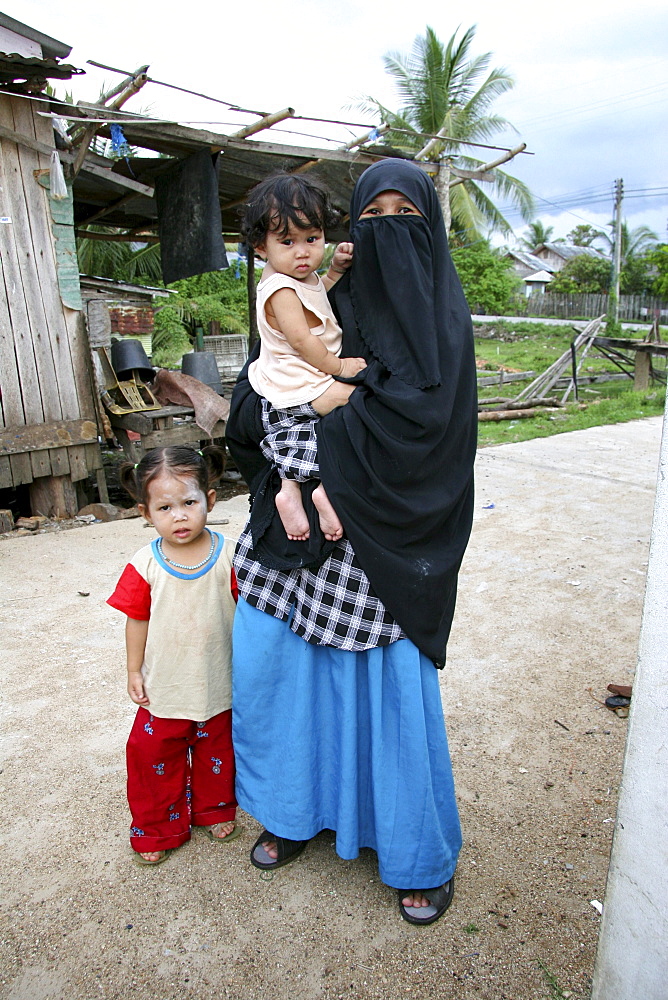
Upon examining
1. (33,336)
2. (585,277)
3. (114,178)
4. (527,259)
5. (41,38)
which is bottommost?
(33,336)

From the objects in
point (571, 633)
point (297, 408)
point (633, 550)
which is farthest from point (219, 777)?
point (633, 550)

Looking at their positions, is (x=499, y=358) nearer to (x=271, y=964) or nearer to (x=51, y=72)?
(x=51, y=72)

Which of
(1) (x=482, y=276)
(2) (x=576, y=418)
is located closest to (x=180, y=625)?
(2) (x=576, y=418)

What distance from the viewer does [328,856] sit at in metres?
2.07

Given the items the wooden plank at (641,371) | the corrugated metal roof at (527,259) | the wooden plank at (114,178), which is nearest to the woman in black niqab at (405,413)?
the wooden plank at (114,178)

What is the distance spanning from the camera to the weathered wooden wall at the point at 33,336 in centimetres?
518

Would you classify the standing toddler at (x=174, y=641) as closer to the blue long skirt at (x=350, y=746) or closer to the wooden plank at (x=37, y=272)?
the blue long skirt at (x=350, y=746)

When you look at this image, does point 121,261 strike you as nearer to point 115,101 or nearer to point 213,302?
point 213,302

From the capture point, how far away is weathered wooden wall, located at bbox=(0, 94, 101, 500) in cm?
518

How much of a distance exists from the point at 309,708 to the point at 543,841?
→ 2.88ft

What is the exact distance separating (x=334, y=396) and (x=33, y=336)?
177 inches

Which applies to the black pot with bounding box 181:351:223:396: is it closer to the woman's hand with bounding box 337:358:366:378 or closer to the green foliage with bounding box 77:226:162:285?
the woman's hand with bounding box 337:358:366:378

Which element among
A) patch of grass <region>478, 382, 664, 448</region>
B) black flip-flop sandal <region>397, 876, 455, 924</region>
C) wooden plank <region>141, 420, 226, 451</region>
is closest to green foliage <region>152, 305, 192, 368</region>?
patch of grass <region>478, 382, 664, 448</region>

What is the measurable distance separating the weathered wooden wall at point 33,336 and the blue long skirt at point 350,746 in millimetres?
4189
